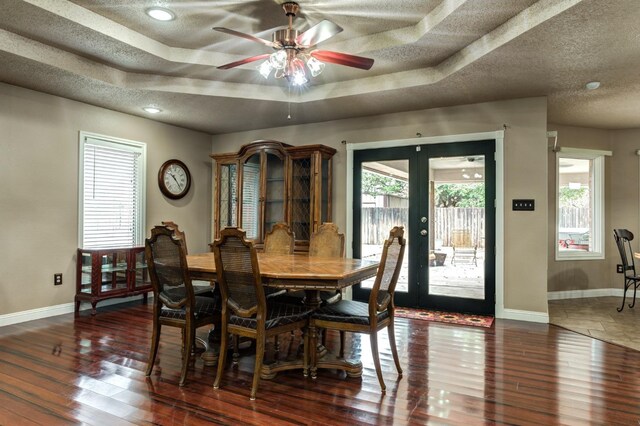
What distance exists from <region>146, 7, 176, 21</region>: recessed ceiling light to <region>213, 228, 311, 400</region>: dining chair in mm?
1892

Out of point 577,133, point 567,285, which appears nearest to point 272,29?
point 577,133

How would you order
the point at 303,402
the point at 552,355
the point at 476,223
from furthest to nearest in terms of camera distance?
1. the point at 476,223
2. the point at 552,355
3. the point at 303,402

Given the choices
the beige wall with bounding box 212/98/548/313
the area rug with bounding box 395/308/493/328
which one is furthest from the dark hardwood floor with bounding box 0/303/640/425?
the beige wall with bounding box 212/98/548/313

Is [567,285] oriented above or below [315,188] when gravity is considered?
below

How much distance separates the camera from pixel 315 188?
17.0 ft

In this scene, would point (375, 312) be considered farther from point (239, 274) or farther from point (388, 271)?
point (239, 274)

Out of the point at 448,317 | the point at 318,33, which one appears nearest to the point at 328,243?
the point at 448,317

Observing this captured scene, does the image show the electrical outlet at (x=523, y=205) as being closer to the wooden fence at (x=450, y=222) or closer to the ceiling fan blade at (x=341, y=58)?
the wooden fence at (x=450, y=222)

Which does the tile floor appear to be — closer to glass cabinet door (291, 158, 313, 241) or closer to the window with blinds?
glass cabinet door (291, 158, 313, 241)

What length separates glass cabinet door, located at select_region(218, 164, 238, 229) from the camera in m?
5.67

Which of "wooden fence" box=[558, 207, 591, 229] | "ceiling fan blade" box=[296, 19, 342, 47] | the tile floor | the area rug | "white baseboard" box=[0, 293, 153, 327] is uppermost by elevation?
"ceiling fan blade" box=[296, 19, 342, 47]

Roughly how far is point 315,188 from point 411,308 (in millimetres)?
1937

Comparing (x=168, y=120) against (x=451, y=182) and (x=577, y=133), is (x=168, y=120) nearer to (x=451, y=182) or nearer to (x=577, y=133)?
(x=451, y=182)

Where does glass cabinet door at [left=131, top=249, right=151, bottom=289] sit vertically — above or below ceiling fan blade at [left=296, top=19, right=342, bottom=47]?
below
